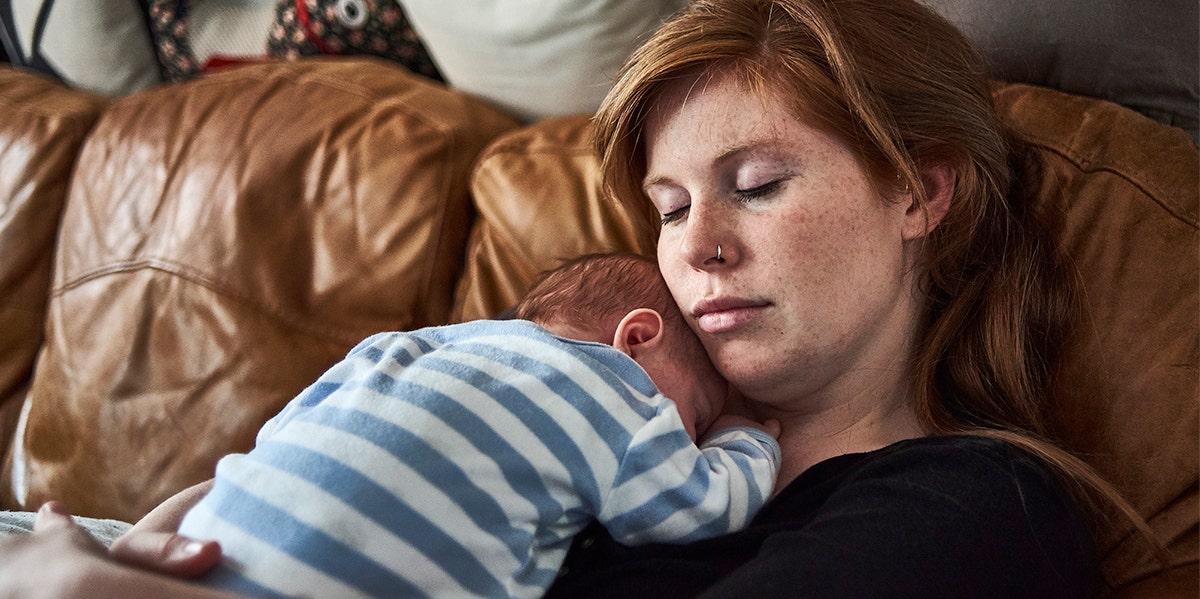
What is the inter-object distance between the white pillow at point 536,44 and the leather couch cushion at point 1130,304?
0.63m

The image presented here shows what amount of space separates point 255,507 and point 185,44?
1576 millimetres

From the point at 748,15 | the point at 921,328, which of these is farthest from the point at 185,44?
the point at 921,328

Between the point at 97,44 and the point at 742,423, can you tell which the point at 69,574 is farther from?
the point at 97,44

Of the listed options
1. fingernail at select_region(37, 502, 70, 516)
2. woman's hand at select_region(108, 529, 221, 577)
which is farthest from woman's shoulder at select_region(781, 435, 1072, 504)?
fingernail at select_region(37, 502, 70, 516)

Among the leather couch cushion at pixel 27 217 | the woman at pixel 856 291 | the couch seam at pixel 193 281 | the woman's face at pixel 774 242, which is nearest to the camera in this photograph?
the woman at pixel 856 291

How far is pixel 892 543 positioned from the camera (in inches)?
32.1

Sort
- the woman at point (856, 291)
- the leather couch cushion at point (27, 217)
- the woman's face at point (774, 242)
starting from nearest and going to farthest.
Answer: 1. the woman at point (856, 291)
2. the woman's face at point (774, 242)
3. the leather couch cushion at point (27, 217)

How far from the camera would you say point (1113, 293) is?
109 cm

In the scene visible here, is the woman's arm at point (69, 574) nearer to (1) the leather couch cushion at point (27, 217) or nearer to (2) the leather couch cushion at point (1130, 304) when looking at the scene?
(2) the leather couch cushion at point (1130, 304)

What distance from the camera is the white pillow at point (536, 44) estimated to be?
163cm

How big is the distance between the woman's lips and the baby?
3.9 inches

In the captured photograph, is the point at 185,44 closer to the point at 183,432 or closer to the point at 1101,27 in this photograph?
the point at 183,432

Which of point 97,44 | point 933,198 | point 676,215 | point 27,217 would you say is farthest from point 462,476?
point 97,44

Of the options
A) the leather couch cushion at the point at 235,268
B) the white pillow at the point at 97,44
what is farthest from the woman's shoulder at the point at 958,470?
the white pillow at the point at 97,44
